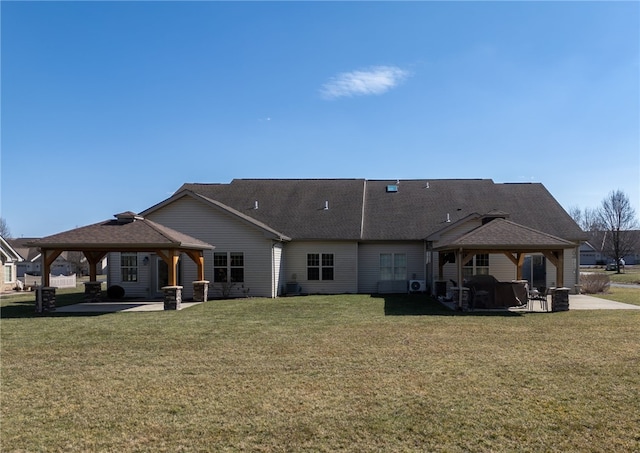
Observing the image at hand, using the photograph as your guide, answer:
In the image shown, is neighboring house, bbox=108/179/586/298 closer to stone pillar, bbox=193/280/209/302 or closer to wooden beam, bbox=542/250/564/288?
wooden beam, bbox=542/250/564/288

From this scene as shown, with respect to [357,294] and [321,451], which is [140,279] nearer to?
[357,294]

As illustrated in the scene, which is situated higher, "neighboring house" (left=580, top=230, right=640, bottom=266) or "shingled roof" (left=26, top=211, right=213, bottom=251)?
"shingled roof" (left=26, top=211, right=213, bottom=251)

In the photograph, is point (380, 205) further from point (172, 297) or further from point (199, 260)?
point (172, 297)

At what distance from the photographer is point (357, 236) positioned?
922 inches

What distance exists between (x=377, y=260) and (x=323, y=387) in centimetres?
1731

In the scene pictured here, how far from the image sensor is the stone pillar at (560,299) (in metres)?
15.8

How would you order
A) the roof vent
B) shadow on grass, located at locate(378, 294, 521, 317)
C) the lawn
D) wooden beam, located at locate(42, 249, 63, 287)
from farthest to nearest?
the roof vent, wooden beam, located at locate(42, 249, 63, 287), shadow on grass, located at locate(378, 294, 521, 317), the lawn

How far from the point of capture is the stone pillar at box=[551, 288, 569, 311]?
52.0 feet

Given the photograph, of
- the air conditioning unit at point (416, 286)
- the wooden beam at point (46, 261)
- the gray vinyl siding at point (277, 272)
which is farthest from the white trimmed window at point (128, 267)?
the air conditioning unit at point (416, 286)

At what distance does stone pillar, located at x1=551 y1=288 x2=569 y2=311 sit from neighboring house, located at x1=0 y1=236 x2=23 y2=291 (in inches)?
1265

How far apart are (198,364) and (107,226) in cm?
1167

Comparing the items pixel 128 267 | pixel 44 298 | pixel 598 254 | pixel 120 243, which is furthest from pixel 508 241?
pixel 598 254

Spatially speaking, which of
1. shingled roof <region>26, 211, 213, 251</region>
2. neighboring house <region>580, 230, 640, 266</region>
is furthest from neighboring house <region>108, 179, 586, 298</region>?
neighboring house <region>580, 230, 640, 266</region>

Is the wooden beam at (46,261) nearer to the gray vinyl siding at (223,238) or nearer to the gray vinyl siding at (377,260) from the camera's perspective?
the gray vinyl siding at (223,238)
